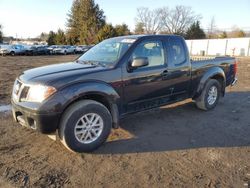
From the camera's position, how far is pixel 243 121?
591 centimetres

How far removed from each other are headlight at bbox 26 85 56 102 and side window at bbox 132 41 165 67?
5.54 ft

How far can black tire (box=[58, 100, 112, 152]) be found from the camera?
157 inches

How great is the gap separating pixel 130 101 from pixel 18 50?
112 ft

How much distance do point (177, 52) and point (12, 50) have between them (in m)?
33.4

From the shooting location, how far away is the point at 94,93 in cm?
425

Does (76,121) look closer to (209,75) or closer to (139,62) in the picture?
(139,62)

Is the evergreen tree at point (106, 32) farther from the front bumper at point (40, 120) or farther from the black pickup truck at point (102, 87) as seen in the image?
the front bumper at point (40, 120)

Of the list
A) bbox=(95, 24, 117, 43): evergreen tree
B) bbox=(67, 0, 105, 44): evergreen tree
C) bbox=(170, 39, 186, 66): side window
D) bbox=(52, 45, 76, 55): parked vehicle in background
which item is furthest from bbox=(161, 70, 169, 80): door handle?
bbox=(67, 0, 105, 44): evergreen tree

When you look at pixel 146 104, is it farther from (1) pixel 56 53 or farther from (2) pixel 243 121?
(1) pixel 56 53

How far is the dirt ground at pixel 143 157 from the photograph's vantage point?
3510 mm

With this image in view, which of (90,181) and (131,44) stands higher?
(131,44)

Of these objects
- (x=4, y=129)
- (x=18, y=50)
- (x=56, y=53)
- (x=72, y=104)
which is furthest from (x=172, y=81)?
(x=56, y=53)

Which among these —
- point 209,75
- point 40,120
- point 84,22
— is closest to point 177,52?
point 209,75

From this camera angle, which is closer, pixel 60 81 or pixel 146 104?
pixel 60 81
